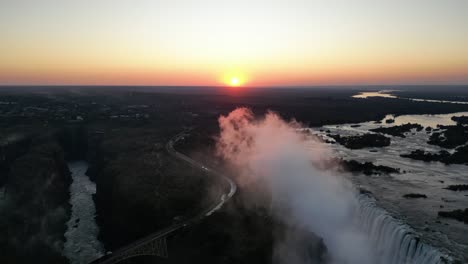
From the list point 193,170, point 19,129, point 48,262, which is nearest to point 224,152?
point 193,170

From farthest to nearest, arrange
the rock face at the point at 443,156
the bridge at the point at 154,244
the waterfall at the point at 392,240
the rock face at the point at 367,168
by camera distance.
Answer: the rock face at the point at 443,156
the rock face at the point at 367,168
the bridge at the point at 154,244
the waterfall at the point at 392,240

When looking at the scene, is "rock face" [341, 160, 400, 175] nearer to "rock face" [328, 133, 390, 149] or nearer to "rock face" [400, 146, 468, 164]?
"rock face" [400, 146, 468, 164]

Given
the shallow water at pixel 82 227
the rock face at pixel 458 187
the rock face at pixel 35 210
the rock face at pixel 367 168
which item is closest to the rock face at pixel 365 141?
the rock face at pixel 367 168

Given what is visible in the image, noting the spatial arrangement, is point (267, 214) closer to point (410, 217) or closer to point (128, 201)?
point (410, 217)

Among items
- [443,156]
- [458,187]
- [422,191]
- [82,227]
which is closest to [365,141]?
[443,156]

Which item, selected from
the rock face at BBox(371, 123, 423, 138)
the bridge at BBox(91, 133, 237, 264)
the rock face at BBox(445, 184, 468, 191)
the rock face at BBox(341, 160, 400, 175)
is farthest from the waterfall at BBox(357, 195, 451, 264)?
the rock face at BBox(371, 123, 423, 138)

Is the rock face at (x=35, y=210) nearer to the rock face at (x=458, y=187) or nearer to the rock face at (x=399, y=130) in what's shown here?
the rock face at (x=458, y=187)
